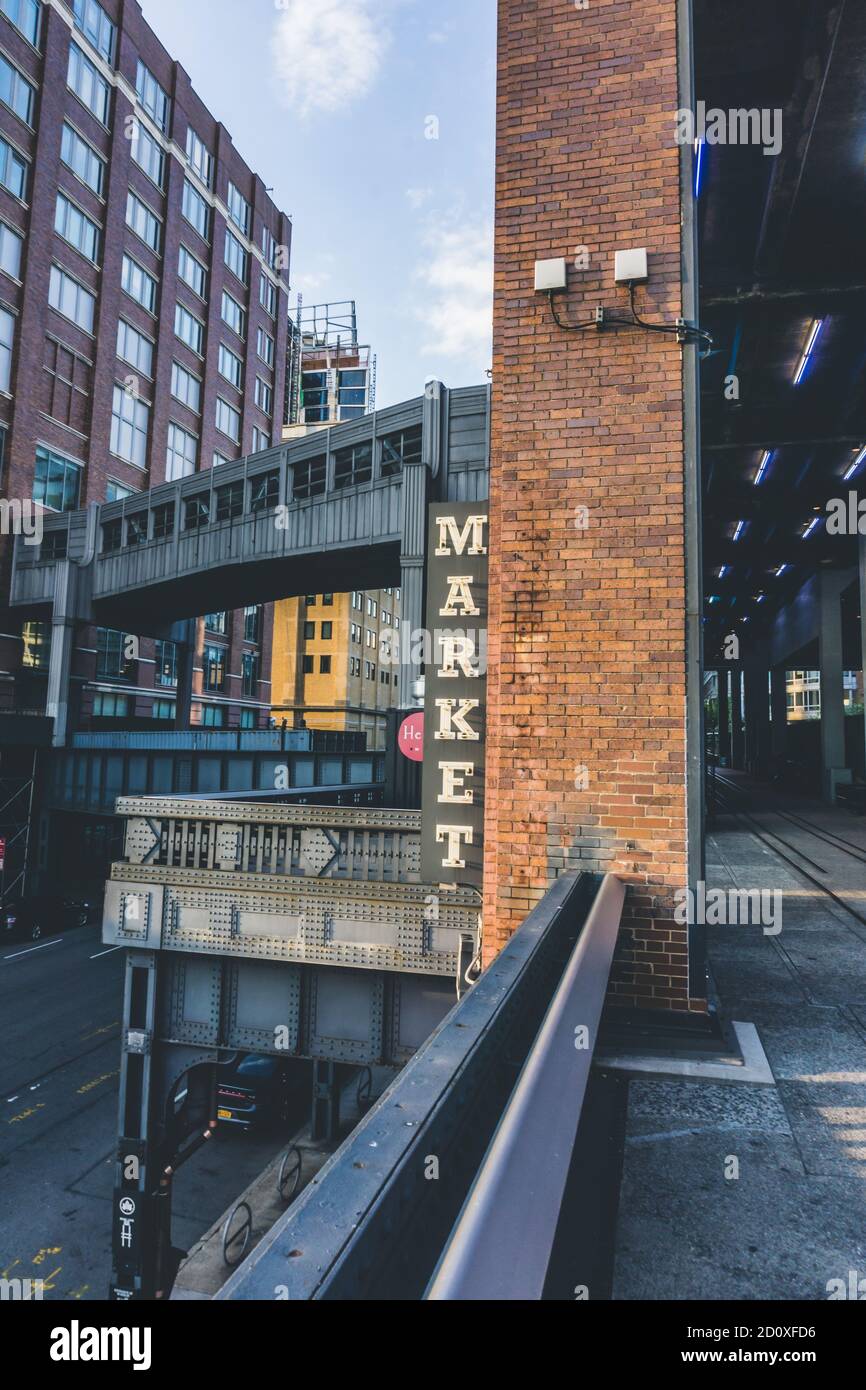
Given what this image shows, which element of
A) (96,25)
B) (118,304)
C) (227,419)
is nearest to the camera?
(96,25)

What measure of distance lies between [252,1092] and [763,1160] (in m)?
18.1

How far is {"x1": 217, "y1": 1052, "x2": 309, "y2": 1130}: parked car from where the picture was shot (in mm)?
19109

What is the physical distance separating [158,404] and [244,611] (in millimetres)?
13673

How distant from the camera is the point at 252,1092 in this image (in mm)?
19141

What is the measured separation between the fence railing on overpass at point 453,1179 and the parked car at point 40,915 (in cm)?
3421

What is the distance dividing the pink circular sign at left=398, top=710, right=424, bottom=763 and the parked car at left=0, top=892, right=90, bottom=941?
26.0 meters

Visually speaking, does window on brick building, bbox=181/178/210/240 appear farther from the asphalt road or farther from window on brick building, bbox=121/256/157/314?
the asphalt road

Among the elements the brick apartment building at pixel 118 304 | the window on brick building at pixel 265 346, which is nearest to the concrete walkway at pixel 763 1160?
the brick apartment building at pixel 118 304

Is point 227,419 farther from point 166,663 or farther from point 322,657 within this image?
point 322,657

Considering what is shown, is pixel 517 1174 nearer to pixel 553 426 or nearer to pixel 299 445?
pixel 553 426

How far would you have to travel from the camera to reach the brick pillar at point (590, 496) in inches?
235

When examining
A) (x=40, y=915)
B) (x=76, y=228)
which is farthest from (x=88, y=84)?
(x=40, y=915)

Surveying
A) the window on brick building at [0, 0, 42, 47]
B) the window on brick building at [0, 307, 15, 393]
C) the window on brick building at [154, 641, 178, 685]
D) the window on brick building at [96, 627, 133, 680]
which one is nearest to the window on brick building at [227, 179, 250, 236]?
the window on brick building at [0, 0, 42, 47]

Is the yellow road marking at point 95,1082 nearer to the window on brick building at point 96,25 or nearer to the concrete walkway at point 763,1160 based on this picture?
the concrete walkway at point 763,1160
